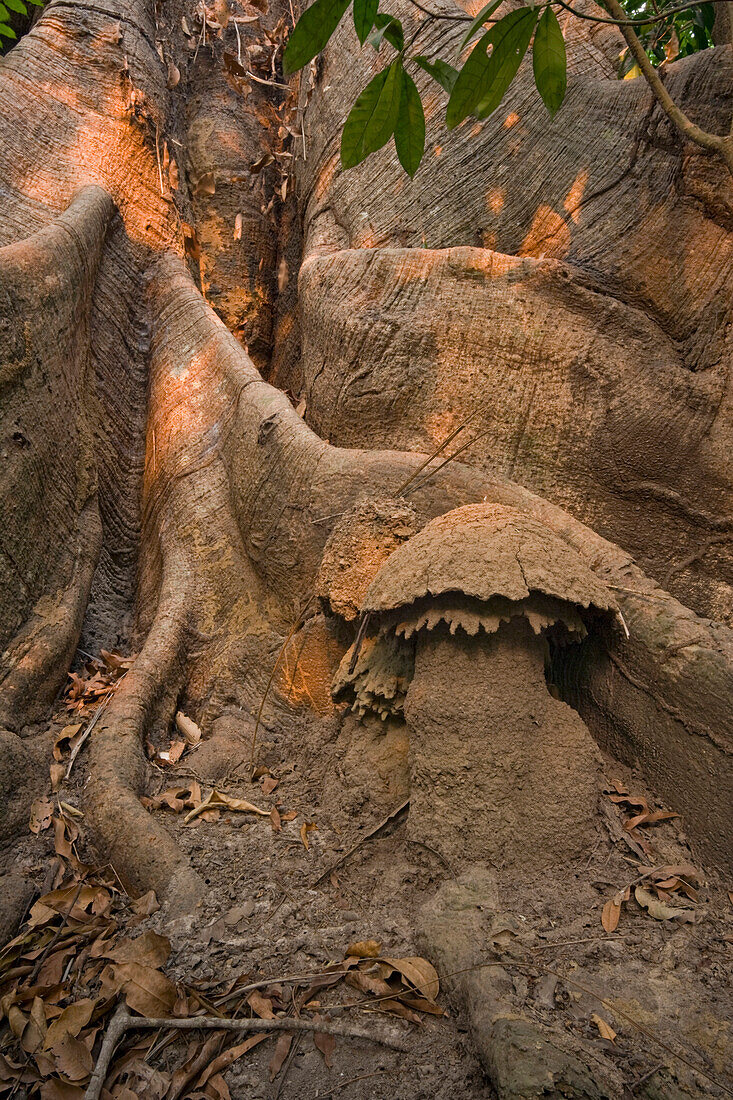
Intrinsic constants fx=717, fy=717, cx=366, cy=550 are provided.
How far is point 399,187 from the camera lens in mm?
4086

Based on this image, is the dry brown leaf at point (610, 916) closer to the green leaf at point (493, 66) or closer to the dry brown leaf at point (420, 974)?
the dry brown leaf at point (420, 974)

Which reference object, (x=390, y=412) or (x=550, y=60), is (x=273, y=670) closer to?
(x=390, y=412)

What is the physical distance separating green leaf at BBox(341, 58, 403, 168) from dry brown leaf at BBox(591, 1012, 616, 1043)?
186 centimetres

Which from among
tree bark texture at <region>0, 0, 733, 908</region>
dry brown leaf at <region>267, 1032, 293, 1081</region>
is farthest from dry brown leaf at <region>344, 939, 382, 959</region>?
tree bark texture at <region>0, 0, 733, 908</region>

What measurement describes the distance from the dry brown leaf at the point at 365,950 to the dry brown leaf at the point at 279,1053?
0.82ft

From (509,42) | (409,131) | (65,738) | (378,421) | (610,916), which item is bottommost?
(610,916)

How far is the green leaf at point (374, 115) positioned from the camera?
143 centimetres

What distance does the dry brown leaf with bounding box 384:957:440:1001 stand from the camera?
1.66 metres

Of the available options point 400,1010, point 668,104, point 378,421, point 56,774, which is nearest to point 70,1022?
point 400,1010

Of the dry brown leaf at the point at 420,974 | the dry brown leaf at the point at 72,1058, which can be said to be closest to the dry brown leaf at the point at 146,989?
the dry brown leaf at the point at 72,1058

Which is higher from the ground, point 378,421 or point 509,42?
point 509,42

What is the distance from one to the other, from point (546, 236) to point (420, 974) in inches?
129

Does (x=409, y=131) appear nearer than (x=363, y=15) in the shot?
No

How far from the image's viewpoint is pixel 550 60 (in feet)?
4.82
